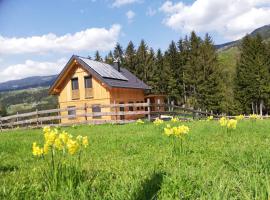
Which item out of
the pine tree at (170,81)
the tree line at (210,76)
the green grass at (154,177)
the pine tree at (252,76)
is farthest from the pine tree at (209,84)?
the green grass at (154,177)

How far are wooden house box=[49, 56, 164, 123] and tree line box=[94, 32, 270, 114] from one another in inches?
1041

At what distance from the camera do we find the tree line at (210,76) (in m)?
65.4

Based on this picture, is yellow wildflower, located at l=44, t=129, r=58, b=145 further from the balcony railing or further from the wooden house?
the balcony railing

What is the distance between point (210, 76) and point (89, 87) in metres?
32.4

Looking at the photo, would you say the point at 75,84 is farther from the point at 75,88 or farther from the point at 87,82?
the point at 87,82

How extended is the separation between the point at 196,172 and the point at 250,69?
6456 cm

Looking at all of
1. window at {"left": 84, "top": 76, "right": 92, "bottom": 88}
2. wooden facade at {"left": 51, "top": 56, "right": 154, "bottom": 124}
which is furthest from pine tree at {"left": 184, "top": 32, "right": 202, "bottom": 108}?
window at {"left": 84, "top": 76, "right": 92, "bottom": 88}

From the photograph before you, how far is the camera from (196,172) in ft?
15.3

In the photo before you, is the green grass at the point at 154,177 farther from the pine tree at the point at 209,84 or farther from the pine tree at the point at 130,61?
the pine tree at the point at 130,61

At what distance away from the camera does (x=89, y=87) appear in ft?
135

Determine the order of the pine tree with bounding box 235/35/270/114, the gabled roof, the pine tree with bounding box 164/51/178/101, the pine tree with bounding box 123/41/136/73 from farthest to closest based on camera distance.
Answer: the pine tree with bounding box 123/41/136/73, the pine tree with bounding box 164/51/178/101, the pine tree with bounding box 235/35/270/114, the gabled roof

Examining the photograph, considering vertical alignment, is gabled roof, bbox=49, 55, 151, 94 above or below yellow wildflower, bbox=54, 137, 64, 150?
above

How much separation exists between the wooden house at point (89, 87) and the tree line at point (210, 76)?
26.4 m

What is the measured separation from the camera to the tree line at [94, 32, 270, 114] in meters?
65.4
